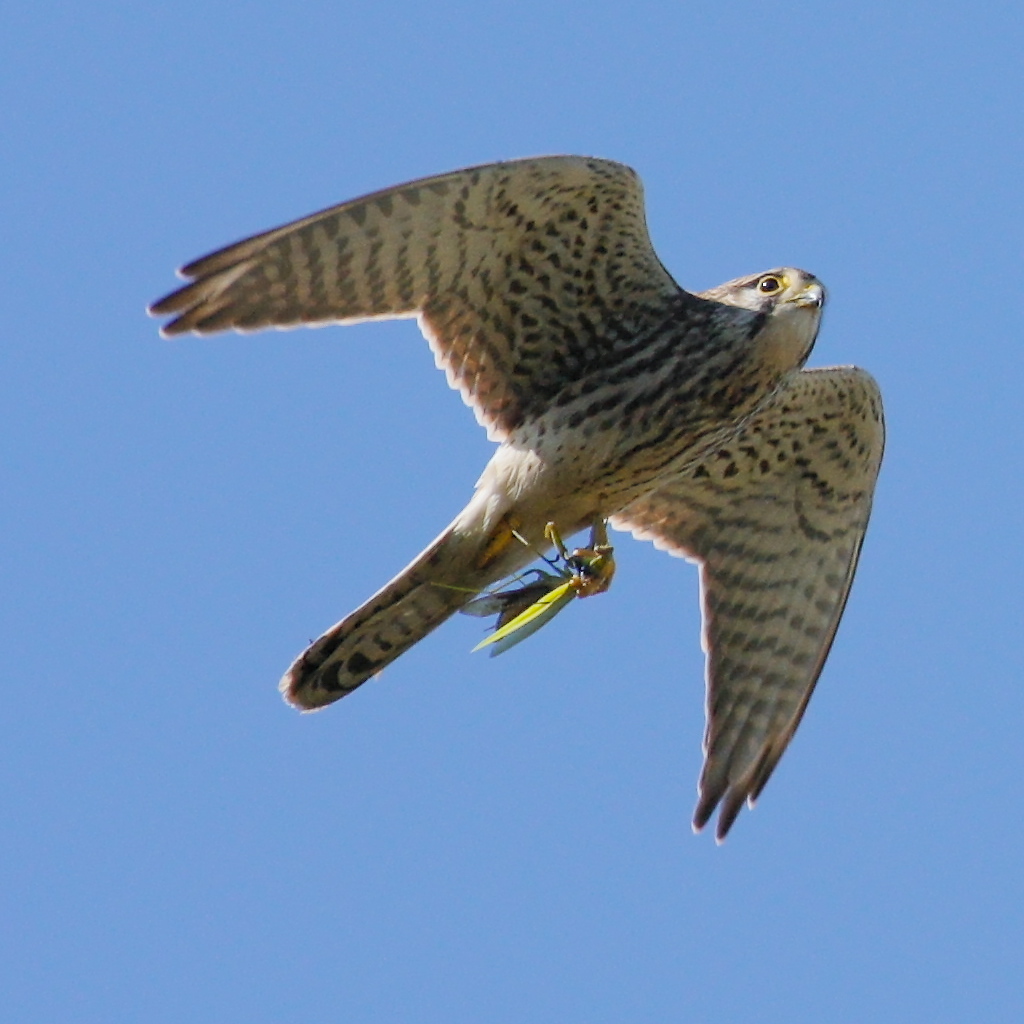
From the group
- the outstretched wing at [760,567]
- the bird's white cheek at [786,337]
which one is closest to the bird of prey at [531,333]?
the bird's white cheek at [786,337]

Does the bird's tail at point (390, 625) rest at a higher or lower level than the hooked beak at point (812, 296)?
lower

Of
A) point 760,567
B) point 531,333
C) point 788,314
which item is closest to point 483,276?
point 531,333

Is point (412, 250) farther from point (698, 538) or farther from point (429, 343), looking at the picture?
point (698, 538)

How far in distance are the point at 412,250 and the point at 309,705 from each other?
1.82 m

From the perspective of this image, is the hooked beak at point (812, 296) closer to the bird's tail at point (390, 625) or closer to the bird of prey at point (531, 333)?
the bird of prey at point (531, 333)

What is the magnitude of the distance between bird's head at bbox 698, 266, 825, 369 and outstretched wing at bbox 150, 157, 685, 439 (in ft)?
1.24

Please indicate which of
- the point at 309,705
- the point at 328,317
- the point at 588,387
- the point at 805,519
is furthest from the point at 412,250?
→ the point at 805,519

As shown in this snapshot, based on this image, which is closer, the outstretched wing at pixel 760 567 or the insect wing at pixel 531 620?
the insect wing at pixel 531 620

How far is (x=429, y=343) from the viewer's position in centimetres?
866

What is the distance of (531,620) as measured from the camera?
27.2 feet

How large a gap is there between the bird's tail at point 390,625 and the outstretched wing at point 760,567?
1.18 metres

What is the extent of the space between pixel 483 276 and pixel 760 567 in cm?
206

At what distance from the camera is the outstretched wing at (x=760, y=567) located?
9523 mm

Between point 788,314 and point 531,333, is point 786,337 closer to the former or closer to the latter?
point 788,314
